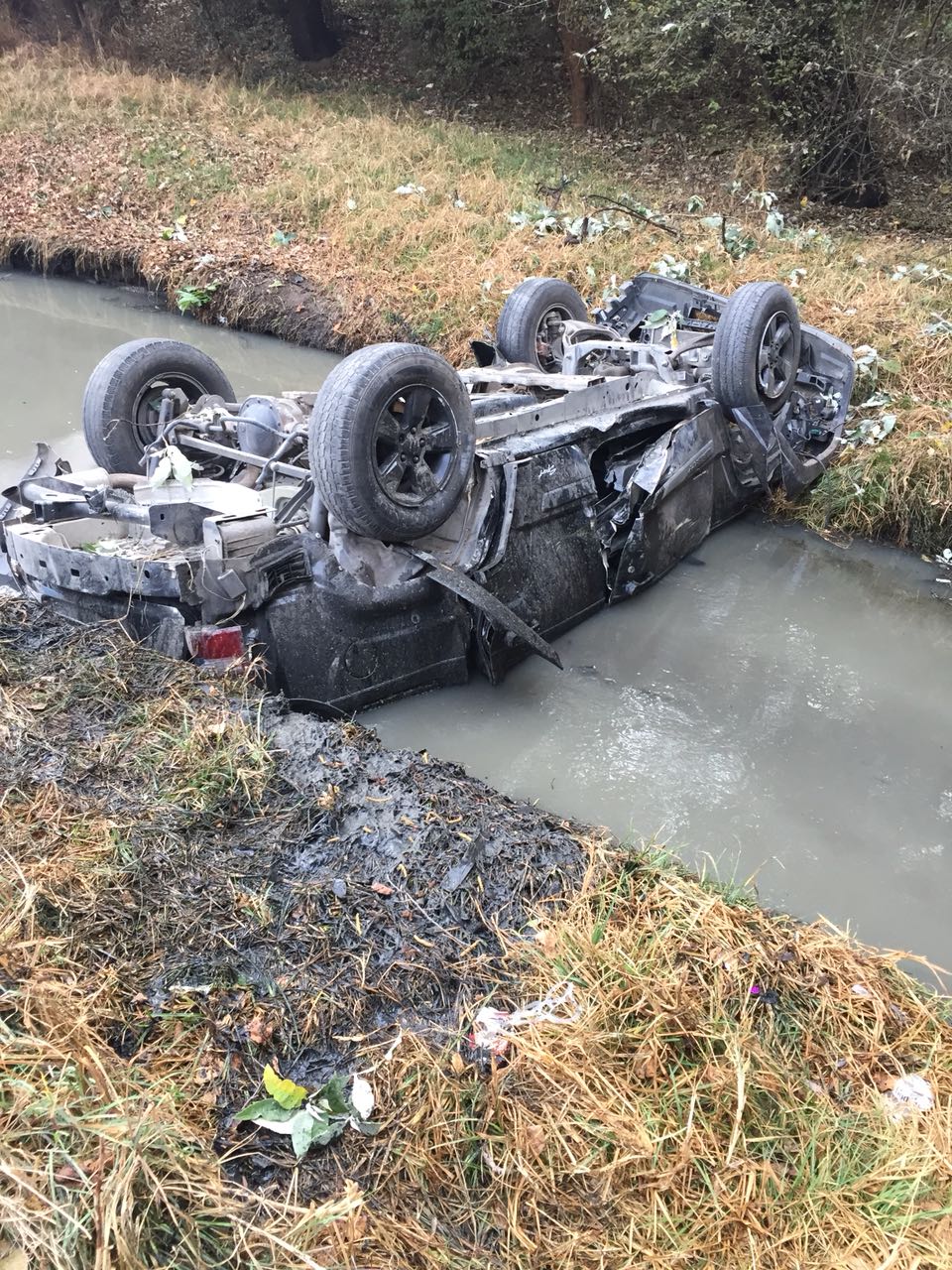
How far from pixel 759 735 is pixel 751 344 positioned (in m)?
2.53

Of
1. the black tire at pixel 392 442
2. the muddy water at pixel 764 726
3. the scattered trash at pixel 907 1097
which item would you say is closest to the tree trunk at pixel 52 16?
the muddy water at pixel 764 726

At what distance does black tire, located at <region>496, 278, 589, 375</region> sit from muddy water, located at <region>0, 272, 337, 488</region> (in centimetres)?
270

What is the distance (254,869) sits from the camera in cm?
334

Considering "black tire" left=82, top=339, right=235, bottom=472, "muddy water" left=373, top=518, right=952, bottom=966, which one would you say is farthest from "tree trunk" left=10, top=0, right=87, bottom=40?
"muddy water" left=373, top=518, right=952, bottom=966

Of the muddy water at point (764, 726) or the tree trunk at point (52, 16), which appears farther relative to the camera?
the tree trunk at point (52, 16)

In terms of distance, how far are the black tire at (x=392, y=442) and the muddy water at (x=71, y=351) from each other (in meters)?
3.51

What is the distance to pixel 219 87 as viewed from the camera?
15.7 m

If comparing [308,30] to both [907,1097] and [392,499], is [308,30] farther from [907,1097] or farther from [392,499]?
[907,1097]

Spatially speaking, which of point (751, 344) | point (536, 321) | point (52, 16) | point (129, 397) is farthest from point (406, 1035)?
point (52, 16)

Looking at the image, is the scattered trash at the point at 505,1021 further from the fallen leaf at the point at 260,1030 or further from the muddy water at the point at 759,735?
the muddy water at the point at 759,735

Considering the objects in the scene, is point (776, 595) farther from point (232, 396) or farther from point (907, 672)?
Result: point (232, 396)

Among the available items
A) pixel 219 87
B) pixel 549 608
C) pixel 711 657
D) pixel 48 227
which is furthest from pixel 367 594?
pixel 219 87

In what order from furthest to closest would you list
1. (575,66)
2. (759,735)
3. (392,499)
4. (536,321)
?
(575,66), (536,321), (759,735), (392,499)

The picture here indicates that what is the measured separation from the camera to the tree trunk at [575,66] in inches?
557
